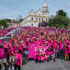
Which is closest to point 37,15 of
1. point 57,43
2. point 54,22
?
point 54,22

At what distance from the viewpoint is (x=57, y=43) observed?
8445 mm

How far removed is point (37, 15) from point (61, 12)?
18116mm

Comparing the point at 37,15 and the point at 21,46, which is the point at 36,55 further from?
the point at 37,15

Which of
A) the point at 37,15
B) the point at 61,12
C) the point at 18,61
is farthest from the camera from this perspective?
the point at 37,15

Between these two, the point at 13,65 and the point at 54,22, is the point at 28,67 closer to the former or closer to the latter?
the point at 13,65

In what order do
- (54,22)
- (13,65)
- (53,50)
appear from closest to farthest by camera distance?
(13,65) → (53,50) → (54,22)

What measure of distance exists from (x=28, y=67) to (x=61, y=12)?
61.0 meters

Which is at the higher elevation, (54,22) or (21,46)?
(54,22)

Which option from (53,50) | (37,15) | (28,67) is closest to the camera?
(28,67)

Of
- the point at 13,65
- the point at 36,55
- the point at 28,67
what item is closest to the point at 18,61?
the point at 13,65

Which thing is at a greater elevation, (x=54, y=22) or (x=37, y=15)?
(x=37, y=15)

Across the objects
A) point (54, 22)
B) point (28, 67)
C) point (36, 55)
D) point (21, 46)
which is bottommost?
point (28, 67)

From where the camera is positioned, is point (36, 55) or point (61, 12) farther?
point (61, 12)

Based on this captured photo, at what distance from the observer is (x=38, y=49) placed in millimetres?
7379
